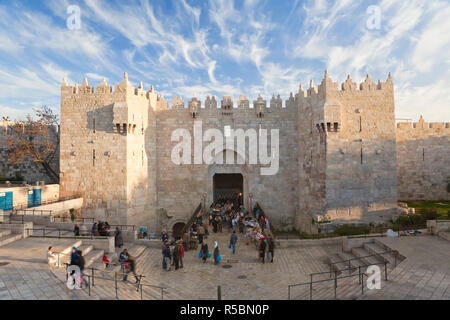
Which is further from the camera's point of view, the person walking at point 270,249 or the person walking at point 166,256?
the person walking at point 270,249

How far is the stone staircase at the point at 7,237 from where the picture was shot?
41.8 feet

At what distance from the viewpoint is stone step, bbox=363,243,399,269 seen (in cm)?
1065

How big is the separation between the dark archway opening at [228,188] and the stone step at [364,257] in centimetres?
1485

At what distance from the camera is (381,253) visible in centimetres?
1097

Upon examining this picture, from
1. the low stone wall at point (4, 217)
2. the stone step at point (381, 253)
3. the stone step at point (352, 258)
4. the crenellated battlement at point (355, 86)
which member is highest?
the crenellated battlement at point (355, 86)

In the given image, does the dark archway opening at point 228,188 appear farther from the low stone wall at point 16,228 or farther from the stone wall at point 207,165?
the low stone wall at point 16,228

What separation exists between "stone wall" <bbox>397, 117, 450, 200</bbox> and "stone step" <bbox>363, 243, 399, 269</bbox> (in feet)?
50.2

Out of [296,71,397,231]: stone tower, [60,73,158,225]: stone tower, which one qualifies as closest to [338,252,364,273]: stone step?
[296,71,397,231]: stone tower

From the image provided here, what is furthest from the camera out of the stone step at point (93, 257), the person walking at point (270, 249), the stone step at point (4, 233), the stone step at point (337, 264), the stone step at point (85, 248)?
the stone step at point (4, 233)

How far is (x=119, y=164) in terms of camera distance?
20156mm

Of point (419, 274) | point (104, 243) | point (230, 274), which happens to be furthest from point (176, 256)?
point (419, 274)

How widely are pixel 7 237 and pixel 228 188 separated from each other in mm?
21136

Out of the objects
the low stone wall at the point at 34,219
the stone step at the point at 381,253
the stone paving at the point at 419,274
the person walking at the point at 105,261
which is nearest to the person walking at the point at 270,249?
the stone step at the point at 381,253

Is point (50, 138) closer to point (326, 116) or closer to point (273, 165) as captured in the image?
point (273, 165)
